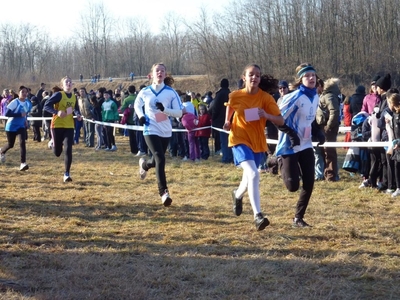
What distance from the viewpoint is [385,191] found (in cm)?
1006

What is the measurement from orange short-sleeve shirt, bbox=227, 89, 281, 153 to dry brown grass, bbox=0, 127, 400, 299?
1034 millimetres

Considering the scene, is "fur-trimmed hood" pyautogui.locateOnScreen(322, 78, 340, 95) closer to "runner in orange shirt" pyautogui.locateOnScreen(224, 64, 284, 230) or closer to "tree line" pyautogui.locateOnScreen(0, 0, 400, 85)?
"runner in orange shirt" pyautogui.locateOnScreen(224, 64, 284, 230)

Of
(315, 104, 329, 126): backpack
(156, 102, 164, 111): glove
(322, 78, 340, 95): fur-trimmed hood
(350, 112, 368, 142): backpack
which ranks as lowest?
(350, 112, 368, 142): backpack

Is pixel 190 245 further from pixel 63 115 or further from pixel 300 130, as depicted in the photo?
pixel 63 115

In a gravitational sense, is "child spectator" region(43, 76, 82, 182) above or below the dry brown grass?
above

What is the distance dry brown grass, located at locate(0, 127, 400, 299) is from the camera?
4844 millimetres

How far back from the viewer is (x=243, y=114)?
6.65 metres

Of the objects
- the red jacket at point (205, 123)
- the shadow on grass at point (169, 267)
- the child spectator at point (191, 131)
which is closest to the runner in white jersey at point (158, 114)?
the shadow on grass at point (169, 267)

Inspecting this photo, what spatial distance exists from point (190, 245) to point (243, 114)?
153 cm

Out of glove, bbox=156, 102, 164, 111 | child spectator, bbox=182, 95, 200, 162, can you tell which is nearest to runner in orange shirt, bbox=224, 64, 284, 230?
glove, bbox=156, 102, 164, 111

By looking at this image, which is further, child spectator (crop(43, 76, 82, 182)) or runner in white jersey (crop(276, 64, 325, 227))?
child spectator (crop(43, 76, 82, 182))

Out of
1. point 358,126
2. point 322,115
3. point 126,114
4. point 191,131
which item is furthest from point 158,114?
point 126,114

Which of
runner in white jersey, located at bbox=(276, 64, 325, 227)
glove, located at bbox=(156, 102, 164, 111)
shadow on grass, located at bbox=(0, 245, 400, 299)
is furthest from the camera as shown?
glove, located at bbox=(156, 102, 164, 111)

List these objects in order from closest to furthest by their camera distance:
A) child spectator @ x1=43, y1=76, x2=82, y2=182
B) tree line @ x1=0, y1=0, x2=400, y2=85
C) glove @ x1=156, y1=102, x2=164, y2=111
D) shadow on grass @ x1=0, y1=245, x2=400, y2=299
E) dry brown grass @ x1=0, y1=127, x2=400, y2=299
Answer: shadow on grass @ x1=0, y1=245, x2=400, y2=299 → dry brown grass @ x1=0, y1=127, x2=400, y2=299 → glove @ x1=156, y1=102, x2=164, y2=111 → child spectator @ x1=43, y1=76, x2=82, y2=182 → tree line @ x1=0, y1=0, x2=400, y2=85
